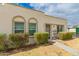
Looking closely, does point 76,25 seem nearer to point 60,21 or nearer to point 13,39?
point 60,21

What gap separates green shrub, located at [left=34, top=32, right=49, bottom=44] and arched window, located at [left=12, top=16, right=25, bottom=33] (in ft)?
3.21

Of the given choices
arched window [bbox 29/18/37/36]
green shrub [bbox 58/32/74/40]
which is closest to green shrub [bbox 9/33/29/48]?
arched window [bbox 29/18/37/36]

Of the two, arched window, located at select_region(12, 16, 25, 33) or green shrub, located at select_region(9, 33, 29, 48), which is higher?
arched window, located at select_region(12, 16, 25, 33)

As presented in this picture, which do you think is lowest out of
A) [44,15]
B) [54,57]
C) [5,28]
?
[54,57]

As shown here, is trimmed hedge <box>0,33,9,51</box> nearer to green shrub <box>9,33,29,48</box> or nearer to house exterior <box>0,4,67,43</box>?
green shrub <box>9,33,29,48</box>

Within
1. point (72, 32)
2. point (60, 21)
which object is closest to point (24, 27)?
point (60, 21)

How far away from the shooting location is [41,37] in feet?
38.7

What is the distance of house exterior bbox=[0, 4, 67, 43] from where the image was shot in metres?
10.8

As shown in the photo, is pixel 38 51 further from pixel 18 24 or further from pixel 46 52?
pixel 18 24

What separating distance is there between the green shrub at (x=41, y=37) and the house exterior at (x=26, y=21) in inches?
11.3

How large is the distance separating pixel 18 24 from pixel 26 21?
62 cm

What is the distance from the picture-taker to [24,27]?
456 inches

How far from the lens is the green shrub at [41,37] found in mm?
11516

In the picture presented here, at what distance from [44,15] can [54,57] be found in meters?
3.63
